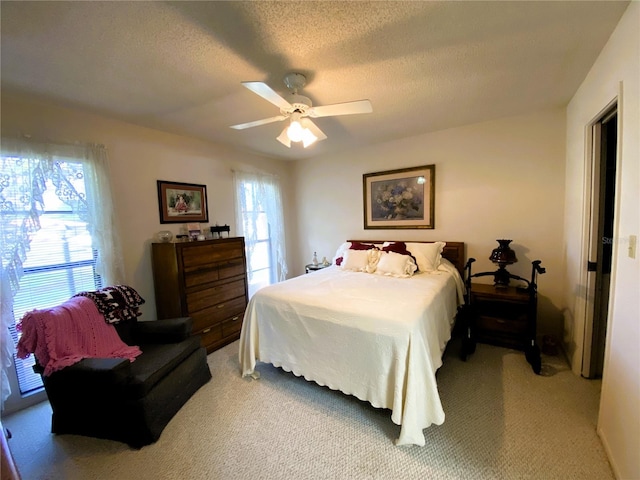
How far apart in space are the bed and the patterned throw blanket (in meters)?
0.98

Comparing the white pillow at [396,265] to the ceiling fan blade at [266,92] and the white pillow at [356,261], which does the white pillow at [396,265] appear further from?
the ceiling fan blade at [266,92]

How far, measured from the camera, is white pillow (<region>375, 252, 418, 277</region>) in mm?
2775

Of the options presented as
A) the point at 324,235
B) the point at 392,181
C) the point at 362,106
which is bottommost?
the point at 324,235

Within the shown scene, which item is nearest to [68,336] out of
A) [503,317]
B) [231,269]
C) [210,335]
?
[210,335]

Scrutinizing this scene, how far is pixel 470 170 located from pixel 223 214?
317 cm

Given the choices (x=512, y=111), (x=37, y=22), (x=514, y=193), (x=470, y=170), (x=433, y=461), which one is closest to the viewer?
(x=37, y=22)

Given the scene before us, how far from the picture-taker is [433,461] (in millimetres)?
1456

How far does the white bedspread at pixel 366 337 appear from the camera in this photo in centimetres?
155

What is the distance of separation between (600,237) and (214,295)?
3.54 m

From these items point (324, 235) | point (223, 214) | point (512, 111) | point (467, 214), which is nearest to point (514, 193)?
point (467, 214)

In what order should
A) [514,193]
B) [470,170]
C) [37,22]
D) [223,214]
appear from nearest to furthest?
[37,22] < [514,193] < [470,170] < [223,214]

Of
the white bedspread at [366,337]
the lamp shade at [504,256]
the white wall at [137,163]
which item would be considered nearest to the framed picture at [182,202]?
the white wall at [137,163]

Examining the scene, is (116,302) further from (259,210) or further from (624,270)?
(624,270)

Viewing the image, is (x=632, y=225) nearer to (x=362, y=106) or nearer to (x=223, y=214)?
(x=362, y=106)
